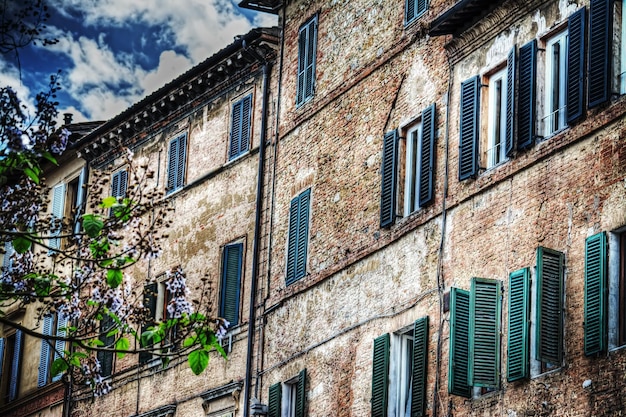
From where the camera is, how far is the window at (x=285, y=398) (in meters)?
26.2

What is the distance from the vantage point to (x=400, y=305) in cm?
2319

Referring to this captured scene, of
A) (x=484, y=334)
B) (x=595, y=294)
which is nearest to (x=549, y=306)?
(x=595, y=294)

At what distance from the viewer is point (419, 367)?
2216 cm

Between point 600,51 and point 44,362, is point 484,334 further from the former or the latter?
point 44,362

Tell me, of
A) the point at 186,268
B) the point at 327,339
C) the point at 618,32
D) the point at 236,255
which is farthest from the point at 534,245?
the point at 186,268

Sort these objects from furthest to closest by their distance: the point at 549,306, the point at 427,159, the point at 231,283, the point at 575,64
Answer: the point at 231,283 → the point at 427,159 → the point at 575,64 → the point at 549,306

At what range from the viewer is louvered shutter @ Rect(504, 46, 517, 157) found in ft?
68.9

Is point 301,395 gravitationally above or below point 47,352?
below

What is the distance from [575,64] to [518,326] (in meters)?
3.55

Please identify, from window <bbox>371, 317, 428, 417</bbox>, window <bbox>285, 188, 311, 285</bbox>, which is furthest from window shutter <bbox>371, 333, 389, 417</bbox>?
window <bbox>285, 188, 311, 285</bbox>

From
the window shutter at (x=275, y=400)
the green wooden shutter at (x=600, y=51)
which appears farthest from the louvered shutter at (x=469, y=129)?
the window shutter at (x=275, y=400)

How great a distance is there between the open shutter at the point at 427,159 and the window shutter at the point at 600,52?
407 cm

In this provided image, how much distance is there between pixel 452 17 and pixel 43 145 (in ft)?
29.7

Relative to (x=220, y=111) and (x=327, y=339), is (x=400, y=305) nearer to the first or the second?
(x=327, y=339)
